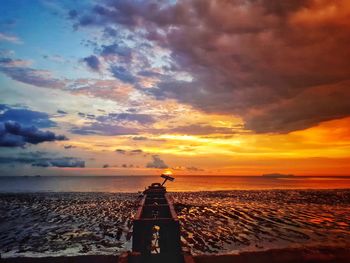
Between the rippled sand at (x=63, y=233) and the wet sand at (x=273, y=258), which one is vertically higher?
the wet sand at (x=273, y=258)

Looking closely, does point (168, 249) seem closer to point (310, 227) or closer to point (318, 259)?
point (318, 259)

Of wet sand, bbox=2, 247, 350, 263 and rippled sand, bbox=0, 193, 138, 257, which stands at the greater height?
wet sand, bbox=2, 247, 350, 263

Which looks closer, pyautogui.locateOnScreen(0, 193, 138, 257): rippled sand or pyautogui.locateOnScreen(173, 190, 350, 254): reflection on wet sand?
pyautogui.locateOnScreen(0, 193, 138, 257): rippled sand

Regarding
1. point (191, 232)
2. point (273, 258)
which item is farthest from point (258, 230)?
point (273, 258)

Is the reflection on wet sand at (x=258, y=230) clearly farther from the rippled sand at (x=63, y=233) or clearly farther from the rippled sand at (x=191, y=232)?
the rippled sand at (x=63, y=233)

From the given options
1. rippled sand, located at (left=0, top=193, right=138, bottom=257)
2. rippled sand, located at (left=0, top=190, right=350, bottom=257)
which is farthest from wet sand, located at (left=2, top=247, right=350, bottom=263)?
rippled sand, located at (left=0, top=193, right=138, bottom=257)

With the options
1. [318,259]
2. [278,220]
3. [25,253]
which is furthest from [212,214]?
[318,259]

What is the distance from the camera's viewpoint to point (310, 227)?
2192 cm

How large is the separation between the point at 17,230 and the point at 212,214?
1813 centimetres

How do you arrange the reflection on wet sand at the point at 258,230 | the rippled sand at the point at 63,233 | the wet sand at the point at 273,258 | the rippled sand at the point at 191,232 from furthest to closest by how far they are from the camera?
the reflection on wet sand at the point at 258,230
the rippled sand at the point at 191,232
the rippled sand at the point at 63,233
the wet sand at the point at 273,258

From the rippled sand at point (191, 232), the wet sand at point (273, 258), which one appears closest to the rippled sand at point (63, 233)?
the rippled sand at point (191, 232)

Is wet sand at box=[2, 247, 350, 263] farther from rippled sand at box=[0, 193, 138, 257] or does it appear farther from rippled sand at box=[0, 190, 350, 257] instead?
rippled sand at box=[0, 193, 138, 257]

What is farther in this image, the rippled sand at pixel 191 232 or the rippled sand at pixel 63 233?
the rippled sand at pixel 191 232

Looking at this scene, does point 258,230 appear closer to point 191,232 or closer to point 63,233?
point 191,232
